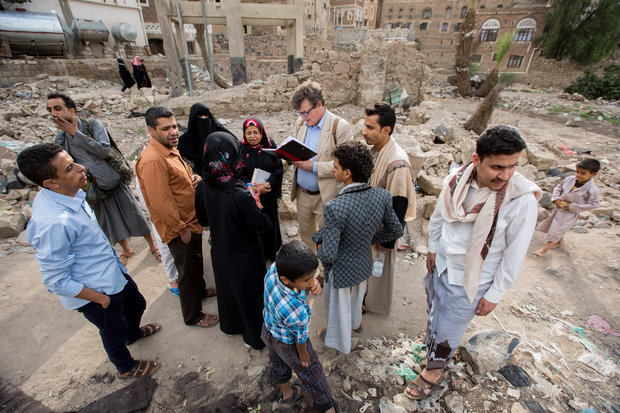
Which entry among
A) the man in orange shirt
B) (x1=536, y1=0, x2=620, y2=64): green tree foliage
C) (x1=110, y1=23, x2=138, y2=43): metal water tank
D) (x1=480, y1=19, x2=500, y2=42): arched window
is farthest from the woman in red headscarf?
(x1=480, y1=19, x2=500, y2=42): arched window

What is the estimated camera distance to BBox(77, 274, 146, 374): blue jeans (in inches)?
72.8

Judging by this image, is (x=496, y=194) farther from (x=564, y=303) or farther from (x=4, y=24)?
(x=4, y=24)

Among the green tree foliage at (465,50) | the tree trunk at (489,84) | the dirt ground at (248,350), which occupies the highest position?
the green tree foliage at (465,50)

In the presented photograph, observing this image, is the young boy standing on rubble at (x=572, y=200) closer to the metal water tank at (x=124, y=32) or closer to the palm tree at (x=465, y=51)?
the palm tree at (x=465, y=51)

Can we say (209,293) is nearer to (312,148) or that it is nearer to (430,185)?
(312,148)

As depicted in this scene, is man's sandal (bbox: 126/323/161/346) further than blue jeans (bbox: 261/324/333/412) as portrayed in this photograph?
Yes

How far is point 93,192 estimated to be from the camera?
2812mm

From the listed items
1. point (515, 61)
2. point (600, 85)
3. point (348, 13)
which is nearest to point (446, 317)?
Result: point (600, 85)

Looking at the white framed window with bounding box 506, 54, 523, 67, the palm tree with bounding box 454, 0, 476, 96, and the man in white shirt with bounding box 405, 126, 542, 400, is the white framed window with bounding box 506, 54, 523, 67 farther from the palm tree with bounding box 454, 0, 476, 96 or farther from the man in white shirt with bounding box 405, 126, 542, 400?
the man in white shirt with bounding box 405, 126, 542, 400

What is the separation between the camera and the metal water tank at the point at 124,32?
1745cm

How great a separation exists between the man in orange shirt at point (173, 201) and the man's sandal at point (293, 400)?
1.01 m

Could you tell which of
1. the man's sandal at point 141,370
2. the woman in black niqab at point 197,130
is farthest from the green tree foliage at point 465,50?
the man's sandal at point 141,370

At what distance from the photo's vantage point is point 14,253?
11.4 ft

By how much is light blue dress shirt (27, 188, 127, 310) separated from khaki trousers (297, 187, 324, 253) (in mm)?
1720
